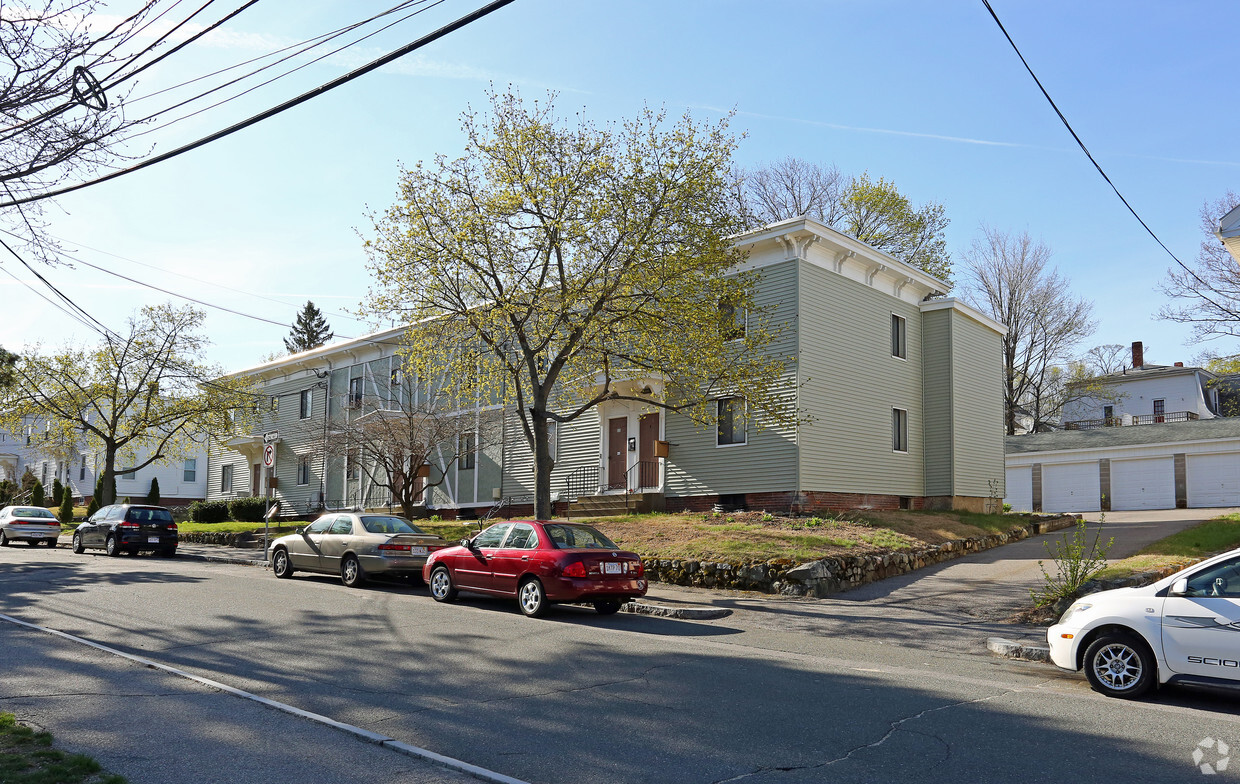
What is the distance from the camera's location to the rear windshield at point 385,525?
17.7 m

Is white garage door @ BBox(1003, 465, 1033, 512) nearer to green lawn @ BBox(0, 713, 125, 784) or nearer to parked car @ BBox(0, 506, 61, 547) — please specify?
parked car @ BBox(0, 506, 61, 547)

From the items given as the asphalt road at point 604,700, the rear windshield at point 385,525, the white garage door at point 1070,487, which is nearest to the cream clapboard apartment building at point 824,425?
the rear windshield at point 385,525

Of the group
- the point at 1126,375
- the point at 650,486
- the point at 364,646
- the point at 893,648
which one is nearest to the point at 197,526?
the point at 650,486

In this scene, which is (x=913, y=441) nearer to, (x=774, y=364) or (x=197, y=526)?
(x=774, y=364)

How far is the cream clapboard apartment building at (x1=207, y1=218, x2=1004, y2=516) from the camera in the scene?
24.0 m

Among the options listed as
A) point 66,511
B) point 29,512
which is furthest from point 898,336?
point 66,511

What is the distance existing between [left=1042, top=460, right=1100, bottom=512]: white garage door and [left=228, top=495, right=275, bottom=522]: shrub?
3388 centimetres

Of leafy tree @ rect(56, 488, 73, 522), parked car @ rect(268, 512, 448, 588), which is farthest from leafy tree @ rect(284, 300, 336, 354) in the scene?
parked car @ rect(268, 512, 448, 588)

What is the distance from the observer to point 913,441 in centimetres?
2827

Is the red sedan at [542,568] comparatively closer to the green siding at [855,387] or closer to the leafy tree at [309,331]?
the green siding at [855,387]

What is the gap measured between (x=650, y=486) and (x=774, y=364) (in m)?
8.18

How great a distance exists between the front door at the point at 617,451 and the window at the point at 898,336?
8.48 m

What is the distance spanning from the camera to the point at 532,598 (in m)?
13.5

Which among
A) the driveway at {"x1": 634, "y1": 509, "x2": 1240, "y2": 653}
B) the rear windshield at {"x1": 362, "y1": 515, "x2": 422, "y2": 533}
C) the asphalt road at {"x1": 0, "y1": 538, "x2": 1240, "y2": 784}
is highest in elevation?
the rear windshield at {"x1": 362, "y1": 515, "x2": 422, "y2": 533}
